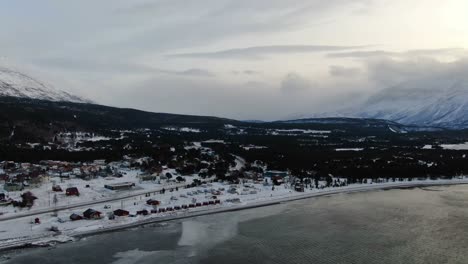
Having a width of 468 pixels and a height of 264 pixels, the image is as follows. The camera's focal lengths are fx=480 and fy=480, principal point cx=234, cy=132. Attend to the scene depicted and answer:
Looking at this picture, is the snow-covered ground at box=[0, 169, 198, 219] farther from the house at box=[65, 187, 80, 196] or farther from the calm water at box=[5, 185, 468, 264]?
the calm water at box=[5, 185, 468, 264]

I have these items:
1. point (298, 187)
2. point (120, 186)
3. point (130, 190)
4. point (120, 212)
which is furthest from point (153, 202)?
point (298, 187)

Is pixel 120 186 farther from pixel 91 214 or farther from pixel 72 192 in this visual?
pixel 91 214

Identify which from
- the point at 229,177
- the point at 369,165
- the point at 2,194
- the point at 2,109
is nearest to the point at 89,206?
the point at 2,194

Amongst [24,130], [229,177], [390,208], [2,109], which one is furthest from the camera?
[2,109]

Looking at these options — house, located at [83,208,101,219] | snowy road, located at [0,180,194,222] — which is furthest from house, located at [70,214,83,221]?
snowy road, located at [0,180,194,222]

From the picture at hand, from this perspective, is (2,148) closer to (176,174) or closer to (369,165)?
(176,174)

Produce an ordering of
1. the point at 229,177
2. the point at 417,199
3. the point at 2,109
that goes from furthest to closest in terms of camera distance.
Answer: the point at 2,109 < the point at 229,177 < the point at 417,199

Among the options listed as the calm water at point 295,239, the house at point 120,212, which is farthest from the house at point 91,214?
the calm water at point 295,239
